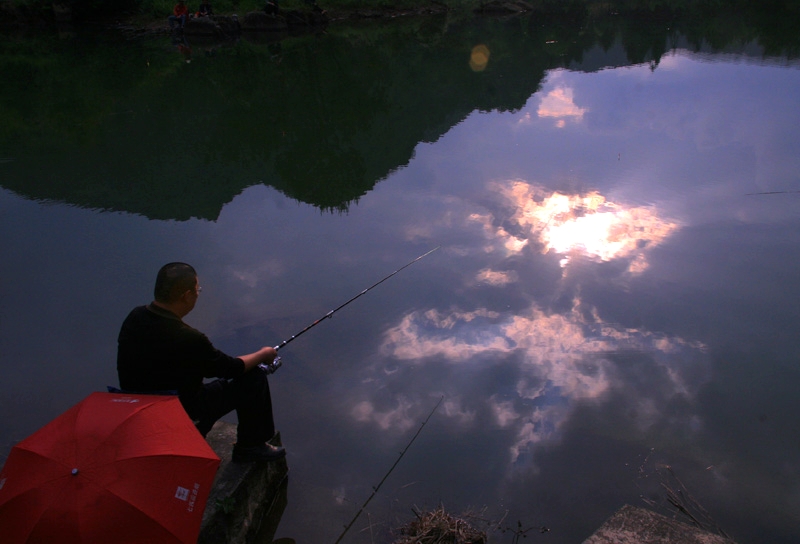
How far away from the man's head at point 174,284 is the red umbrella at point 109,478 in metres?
0.51

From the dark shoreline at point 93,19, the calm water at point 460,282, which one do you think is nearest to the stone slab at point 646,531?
the calm water at point 460,282

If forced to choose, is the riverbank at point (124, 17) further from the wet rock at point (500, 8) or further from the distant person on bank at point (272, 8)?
the wet rock at point (500, 8)

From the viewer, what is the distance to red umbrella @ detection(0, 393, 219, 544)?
6.14ft

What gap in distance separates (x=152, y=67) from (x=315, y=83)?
16.0 ft

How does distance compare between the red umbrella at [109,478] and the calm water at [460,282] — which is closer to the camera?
the red umbrella at [109,478]

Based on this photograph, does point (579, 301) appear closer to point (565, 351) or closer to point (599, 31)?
point (565, 351)

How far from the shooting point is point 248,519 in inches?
109

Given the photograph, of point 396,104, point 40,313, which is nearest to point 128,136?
point 396,104

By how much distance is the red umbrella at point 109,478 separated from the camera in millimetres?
1870

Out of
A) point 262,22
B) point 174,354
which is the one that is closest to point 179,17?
point 262,22

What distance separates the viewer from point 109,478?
1955 mm

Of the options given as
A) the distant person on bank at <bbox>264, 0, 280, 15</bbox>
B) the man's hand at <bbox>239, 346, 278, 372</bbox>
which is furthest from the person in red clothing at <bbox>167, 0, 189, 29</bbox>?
the man's hand at <bbox>239, 346, 278, 372</bbox>

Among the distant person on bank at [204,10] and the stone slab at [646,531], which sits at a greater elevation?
the distant person on bank at [204,10]

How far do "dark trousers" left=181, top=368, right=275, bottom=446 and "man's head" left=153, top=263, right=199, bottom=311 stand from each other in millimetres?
482
